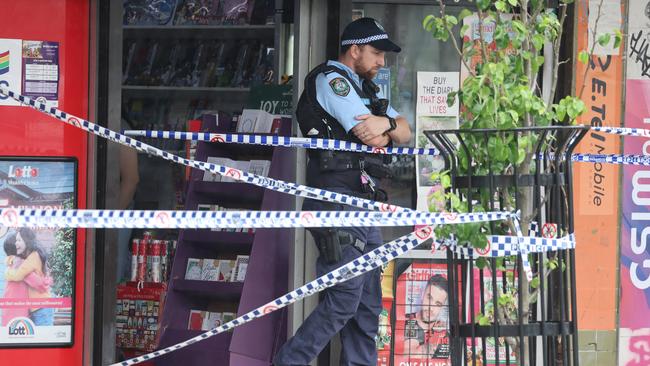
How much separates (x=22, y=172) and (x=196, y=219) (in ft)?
6.45

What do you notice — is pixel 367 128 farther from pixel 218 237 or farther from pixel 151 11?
pixel 151 11

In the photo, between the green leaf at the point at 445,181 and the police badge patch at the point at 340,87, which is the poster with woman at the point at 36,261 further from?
the green leaf at the point at 445,181

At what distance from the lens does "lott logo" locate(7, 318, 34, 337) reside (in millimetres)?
5543

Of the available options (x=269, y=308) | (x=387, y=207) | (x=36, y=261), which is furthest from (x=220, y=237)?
(x=387, y=207)

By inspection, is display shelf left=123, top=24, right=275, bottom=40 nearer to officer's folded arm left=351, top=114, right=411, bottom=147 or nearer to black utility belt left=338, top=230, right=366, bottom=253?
officer's folded arm left=351, top=114, right=411, bottom=147

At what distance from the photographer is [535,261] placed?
169 inches

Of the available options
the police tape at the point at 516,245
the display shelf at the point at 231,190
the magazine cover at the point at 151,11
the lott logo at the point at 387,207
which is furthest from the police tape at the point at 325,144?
the magazine cover at the point at 151,11

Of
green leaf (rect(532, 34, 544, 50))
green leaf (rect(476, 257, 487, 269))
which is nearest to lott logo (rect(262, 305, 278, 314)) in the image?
green leaf (rect(476, 257, 487, 269))

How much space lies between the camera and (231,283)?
6609 mm

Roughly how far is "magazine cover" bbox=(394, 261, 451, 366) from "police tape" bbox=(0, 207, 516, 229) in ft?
7.09

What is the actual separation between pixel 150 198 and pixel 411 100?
350 centimetres

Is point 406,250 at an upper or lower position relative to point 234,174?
lower

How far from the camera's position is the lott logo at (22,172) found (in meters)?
5.50

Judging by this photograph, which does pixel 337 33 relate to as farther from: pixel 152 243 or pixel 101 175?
pixel 152 243
